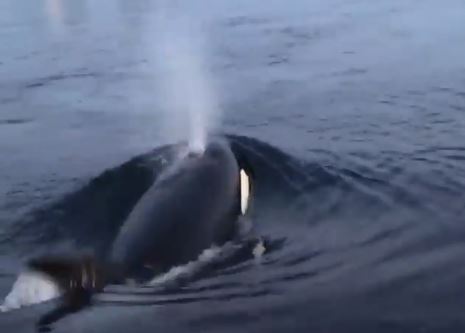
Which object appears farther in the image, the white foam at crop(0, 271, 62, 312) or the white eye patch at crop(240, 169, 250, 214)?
the white eye patch at crop(240, 169, 250, 214)

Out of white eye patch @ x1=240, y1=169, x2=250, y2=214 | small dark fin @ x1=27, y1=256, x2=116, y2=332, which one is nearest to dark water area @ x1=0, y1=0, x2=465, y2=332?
small dark fin @ x1=27, y1=256, x2=116, y2=332

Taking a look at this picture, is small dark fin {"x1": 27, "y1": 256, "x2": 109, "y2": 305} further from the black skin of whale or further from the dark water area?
the dark water area

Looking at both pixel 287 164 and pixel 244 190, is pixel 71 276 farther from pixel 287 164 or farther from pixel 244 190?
pixel 287 164

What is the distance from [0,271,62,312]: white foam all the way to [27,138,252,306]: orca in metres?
0.11

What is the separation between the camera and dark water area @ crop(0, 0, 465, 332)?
7730mm

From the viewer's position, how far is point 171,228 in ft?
27.7

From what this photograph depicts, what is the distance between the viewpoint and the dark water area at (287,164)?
25.4 feet

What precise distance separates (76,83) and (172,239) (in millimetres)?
12233

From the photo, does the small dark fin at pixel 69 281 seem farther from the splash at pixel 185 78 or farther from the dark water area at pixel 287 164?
the splash at pixel 185 78

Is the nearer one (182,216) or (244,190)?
(182,216)

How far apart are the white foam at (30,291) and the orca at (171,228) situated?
0.11 meters

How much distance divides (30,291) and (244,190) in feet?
10.9

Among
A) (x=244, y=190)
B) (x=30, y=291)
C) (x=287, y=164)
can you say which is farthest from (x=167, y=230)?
(x=287, y=164)

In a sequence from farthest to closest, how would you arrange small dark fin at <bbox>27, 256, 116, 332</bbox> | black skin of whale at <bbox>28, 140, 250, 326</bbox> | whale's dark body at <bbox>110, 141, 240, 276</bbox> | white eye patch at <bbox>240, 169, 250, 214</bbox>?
1. white eye patch at <bbox>240, 169, 250, 214</bbox>
2. whale's dark body at <bbox>110, 141, 240, 276</bbox>
3. black skin of whale at <bbox>28, 140, 250, 326</bbox>
4. small dark fin at <bbox>27, 256, 116, 332</bbox>
